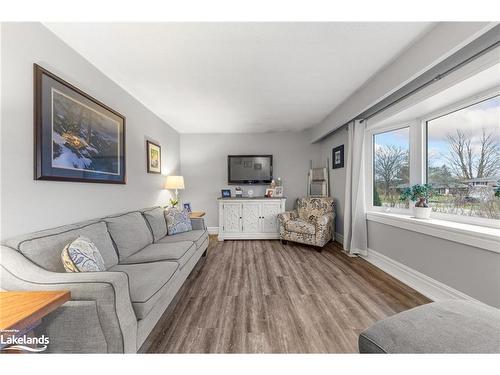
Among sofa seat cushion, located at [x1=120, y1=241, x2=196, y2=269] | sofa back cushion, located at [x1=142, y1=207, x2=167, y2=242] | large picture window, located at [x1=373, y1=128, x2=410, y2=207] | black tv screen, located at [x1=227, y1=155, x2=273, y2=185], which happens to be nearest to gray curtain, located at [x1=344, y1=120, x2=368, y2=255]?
large picture window, located at [x1=373, y1=128, x2=410, y2=207]

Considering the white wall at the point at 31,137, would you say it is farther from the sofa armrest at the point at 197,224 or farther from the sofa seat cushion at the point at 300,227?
the sofa seat cushion at the point at 300,227

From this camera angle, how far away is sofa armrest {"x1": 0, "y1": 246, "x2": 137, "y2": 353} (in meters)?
0.93

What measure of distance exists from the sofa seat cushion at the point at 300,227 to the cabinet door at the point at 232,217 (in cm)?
105

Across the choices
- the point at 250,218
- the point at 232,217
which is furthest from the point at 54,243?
the point at 250,218

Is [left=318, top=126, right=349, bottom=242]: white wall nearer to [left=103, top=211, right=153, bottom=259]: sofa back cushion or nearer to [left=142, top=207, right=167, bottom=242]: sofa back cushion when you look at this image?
[left=142, top=207, right=167, bottom=242]: sofa back cushion

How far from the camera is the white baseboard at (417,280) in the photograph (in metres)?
1.67

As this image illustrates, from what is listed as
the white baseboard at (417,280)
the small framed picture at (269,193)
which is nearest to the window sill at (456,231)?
the white baseboard at (417,280)

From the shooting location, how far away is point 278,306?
171 centimetres

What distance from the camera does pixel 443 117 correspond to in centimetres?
209
